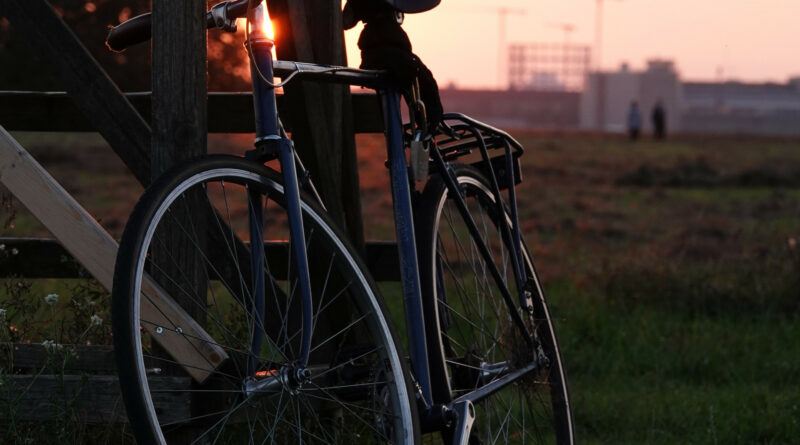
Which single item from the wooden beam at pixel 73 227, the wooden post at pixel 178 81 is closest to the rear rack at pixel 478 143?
the wooden post at pixel 178 81

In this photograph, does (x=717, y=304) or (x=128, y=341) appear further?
(x=717, y=304)

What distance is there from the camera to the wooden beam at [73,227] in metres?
2.76

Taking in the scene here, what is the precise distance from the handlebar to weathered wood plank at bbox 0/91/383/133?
120 centimetres

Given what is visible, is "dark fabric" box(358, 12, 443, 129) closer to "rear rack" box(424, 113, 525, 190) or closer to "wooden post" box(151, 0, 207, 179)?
"rear rack" box(424, 113, 525, 190)

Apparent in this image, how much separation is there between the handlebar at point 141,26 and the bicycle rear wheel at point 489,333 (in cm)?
75

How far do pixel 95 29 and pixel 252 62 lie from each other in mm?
26562

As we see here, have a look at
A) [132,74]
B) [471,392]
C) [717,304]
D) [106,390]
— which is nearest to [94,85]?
[106,390]

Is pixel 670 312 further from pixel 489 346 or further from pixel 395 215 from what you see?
pixel 395 215

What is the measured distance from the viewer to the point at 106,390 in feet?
10.1

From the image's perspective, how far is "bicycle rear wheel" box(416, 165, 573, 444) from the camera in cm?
323

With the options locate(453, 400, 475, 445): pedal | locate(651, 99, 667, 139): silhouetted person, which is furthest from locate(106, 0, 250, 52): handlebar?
locate(651, 99, 667, 139): silhouetted person

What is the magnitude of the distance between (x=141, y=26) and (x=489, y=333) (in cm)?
142

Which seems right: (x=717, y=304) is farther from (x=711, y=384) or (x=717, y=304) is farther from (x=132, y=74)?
(x=132, y=74)

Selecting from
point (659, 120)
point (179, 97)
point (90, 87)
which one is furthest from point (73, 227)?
point (659, 120)
